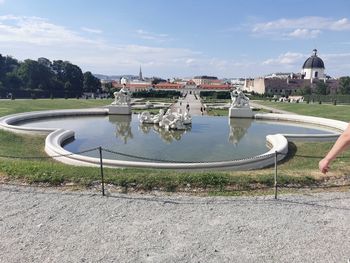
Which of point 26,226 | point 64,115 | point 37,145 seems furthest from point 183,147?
point 64,115

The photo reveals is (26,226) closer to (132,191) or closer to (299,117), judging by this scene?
(132,191)

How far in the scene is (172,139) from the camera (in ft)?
55.9

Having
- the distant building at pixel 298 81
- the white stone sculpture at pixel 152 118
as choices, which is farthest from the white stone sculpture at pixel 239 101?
the distant building at pixel 298 81

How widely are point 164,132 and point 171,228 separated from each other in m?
13.6

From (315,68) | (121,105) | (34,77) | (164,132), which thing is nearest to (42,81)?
(34,77)

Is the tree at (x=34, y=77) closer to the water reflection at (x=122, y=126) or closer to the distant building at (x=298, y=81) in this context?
the water reflection at (x=122, y=126)

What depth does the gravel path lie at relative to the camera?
4812 millimetres

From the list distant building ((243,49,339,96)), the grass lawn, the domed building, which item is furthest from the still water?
the domed building

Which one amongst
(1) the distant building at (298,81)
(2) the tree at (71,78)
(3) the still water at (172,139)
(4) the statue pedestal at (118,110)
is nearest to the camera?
(3) the still water at (172,139)

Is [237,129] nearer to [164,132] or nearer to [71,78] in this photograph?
[164,132]

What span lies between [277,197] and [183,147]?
8.22 meters

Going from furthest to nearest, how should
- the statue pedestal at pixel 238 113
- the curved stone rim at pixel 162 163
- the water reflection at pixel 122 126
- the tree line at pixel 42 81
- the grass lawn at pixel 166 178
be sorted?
the tree line at pixel 42 81, the statue pedestal at pixel 238 113, the water reflection at pixel 122 126, the curved stone rim at pixel 162 163, the grass lawn at pixel 166 178

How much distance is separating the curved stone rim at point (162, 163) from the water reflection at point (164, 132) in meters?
4.47

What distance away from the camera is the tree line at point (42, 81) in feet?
204
